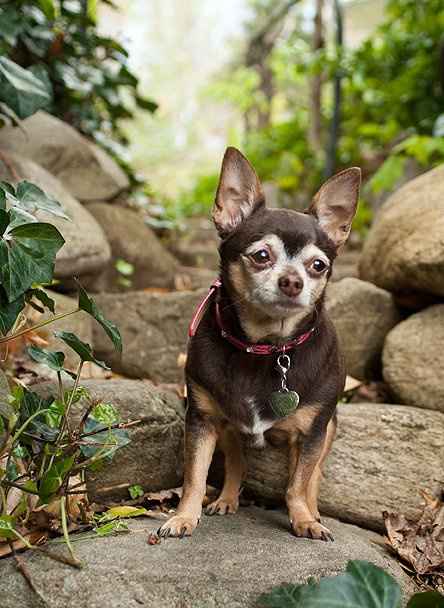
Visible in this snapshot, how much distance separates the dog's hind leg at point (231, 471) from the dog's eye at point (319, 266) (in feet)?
2.98

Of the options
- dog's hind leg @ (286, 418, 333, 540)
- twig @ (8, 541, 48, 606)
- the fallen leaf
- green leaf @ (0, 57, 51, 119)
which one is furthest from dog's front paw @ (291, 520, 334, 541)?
green leaf @ (0, 57, 51, 119)

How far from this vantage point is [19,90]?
372 cm

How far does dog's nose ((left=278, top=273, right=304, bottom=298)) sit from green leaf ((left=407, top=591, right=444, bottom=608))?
45.2 inches

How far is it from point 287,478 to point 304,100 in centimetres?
978

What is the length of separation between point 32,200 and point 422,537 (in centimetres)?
232

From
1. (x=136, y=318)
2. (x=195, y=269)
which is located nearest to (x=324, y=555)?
(x=136, y=318)

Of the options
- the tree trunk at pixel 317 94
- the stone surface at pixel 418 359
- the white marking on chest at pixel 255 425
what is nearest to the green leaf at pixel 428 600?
the white marking on chest at pixel 255 425

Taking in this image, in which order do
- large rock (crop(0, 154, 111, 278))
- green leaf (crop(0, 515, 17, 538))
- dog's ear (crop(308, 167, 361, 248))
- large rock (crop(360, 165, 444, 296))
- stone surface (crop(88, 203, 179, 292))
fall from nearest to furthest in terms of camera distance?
green leaf (crop(0, 515, 17, 538)) → dog's ear (crop(308, 167, 361, 248)) → large rock (crop(360, 165, 444, 296)) → large rock (crop(0, 154, 111, 278)) → stone surface (crop(88, 203, 179, 292))

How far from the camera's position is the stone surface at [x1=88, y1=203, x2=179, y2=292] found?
5.83 meters

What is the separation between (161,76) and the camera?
16.3 metres

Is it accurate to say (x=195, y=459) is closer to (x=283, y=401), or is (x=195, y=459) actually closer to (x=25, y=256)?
(x=283, y=401)

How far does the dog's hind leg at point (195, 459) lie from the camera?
301 centimetres

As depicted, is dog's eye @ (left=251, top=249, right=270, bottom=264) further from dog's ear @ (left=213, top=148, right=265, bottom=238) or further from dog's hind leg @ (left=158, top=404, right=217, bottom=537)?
dog's hind leg @ (left=158, top=404, right=217, bottom=537)

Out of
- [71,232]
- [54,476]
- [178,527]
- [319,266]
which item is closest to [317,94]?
[71,232]
